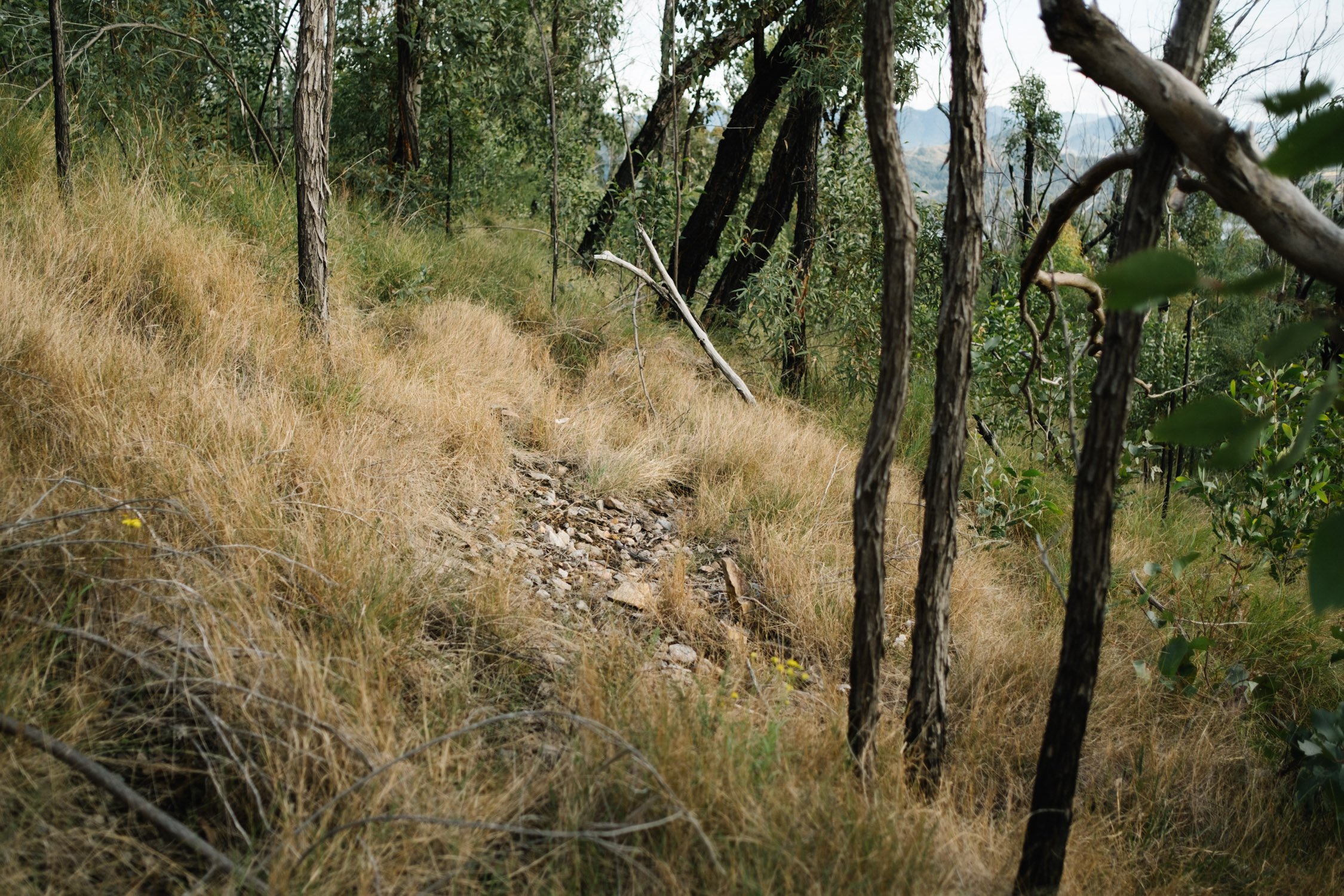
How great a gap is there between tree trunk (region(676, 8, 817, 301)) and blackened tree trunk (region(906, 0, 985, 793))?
15.9 ft

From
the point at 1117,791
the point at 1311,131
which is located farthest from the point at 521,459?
the point at 1311,131

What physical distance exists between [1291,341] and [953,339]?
131cm

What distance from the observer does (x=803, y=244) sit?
630cm

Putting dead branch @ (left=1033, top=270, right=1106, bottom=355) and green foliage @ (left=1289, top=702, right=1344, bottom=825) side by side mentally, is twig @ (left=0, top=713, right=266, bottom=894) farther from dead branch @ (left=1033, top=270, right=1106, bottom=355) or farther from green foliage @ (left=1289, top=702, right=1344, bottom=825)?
green foliage @ (left=1289, top=702, right=1344, bottom=825)

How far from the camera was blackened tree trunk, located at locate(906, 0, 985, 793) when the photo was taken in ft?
6.22

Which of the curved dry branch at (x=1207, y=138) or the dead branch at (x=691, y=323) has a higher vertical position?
the curved dry branch at (x=1207, y=138)

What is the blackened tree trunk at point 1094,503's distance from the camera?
1533 mm

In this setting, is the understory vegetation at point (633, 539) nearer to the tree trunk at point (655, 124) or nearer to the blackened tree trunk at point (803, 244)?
the blackened tree trunk at point (803, 244)

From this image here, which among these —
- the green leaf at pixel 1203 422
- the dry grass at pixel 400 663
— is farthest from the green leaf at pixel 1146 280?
the dry grass at pixel 400 663

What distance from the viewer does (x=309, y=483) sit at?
2785 mm

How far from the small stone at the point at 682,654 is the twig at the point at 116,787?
1423 millimetres

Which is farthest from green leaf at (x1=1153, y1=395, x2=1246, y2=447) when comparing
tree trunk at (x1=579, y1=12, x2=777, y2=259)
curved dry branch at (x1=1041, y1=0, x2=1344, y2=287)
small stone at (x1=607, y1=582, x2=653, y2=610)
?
tree trunk at (x1=579, y1=12, x2=777, y2=259)

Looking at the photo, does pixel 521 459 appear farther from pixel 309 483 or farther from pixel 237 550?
pixel 237 550

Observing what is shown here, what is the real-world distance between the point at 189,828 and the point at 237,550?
0.86 metres
